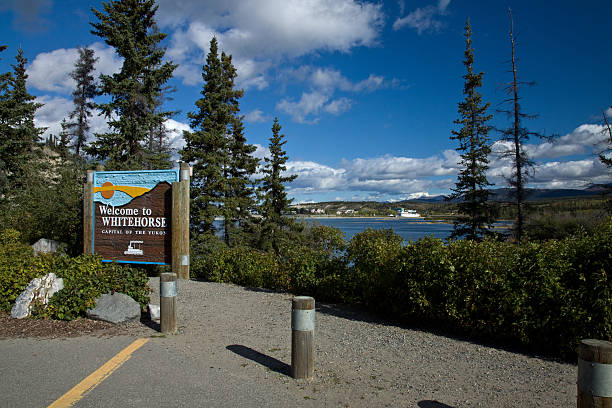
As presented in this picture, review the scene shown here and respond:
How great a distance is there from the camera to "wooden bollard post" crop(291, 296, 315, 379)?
4141 mm

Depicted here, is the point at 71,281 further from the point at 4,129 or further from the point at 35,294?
the point at 4,129

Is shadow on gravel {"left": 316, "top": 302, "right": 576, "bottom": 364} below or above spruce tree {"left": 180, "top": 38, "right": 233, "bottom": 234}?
below

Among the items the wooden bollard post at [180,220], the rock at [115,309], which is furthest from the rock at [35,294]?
the wooden bollard post at [180,220]

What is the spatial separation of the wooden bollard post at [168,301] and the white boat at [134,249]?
2.22m

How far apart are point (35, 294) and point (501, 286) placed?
6992 mm

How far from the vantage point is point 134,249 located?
7.72m

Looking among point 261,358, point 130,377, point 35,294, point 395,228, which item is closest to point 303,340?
point 261,358

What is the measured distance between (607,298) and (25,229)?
16310 millimetres

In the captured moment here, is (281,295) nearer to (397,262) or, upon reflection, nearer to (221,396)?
(397,262)

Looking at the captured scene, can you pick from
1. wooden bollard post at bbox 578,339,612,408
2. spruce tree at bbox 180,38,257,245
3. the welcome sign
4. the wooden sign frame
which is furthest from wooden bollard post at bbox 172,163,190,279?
spruce tree at bbox 180,38,257,245

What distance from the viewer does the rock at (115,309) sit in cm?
605

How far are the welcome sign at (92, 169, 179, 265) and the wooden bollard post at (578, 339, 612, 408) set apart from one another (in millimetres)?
6504

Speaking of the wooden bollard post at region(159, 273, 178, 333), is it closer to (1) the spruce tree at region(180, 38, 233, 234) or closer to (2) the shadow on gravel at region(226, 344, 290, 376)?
(2) the shadow on gravel at region(226, 344, 290, 376)

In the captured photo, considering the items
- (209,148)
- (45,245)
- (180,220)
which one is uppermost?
(209,148)
